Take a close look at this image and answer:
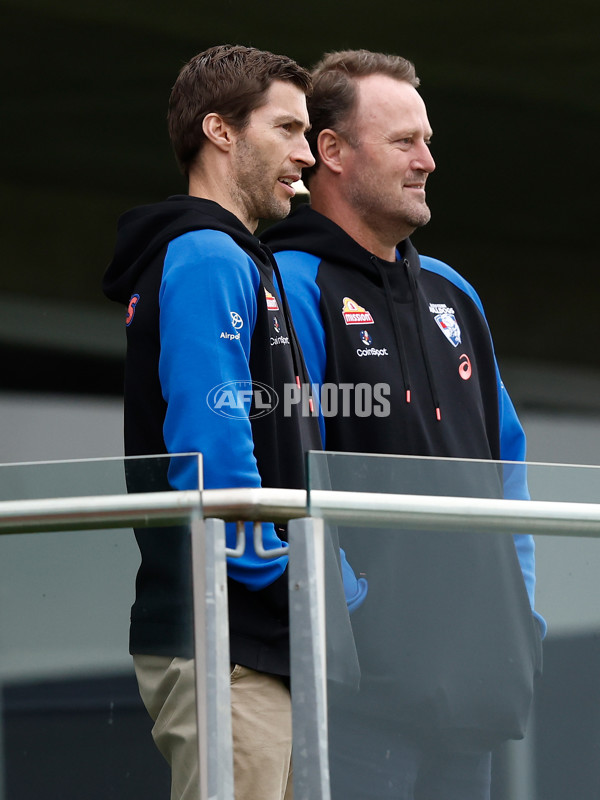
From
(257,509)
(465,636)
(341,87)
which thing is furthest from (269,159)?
(465,636)

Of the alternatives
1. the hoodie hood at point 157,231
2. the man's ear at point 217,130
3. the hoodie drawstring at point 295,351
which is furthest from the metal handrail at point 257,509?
the man's ear at point 217,130

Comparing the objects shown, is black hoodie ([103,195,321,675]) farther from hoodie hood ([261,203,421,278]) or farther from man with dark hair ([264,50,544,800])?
hoodie hood ([261,203,421,278])

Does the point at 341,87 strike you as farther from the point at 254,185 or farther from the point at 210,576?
the point at 210,576

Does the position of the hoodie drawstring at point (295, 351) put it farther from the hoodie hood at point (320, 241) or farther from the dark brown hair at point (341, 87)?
the dark brown hair at point (341, 87)

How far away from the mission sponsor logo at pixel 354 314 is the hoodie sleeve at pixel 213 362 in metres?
0.35

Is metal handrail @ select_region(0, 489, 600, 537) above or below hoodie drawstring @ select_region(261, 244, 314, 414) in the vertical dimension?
below

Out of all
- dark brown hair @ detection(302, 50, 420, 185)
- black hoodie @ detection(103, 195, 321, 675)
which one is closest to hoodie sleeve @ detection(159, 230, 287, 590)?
black hoodie @ detection(103, 195, 321, 675)

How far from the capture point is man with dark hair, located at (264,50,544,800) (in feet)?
5.92

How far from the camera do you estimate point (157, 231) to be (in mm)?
2178

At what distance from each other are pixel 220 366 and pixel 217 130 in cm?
52

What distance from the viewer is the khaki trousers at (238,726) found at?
1.76 metres

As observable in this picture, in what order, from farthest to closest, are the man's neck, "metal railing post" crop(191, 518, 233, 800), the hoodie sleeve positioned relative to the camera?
the man's neck, the hoodie sleeve, "metal railing post" crop(191, 518, 233, 800)

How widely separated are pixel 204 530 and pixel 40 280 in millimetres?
3011

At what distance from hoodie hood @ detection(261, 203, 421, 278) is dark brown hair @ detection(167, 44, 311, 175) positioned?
300 millimetres
